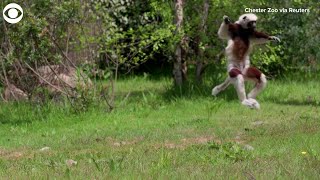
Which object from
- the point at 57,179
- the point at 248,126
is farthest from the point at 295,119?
the point at 57,179

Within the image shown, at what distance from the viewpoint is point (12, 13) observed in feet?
38.4


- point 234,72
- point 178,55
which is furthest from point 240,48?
point 178,55

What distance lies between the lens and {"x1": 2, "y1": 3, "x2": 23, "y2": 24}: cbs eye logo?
38.1 feet

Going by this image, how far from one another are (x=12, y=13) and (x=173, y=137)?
415 centimetres

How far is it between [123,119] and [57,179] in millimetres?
5559

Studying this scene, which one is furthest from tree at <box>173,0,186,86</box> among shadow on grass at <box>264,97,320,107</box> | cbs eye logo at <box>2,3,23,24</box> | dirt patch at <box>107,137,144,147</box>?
dirt patch at <box>107,137,144,147</box>

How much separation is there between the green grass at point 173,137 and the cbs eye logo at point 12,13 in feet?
5.36

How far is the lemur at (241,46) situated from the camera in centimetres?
712

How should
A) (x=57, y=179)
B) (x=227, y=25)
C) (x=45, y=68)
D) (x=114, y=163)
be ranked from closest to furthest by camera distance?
(x=57, y=179) → (x=114, y=163) → (x=227, y=25) → (x=45, y=68)

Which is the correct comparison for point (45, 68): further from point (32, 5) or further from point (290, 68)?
point (290, 68)

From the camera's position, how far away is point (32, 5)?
460 inches

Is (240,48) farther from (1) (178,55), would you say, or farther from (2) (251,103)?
(1) (178,55)

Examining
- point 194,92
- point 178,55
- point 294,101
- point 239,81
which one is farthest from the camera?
point 178,55

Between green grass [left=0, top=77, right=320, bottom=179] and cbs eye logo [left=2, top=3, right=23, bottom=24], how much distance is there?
5.36 feet
